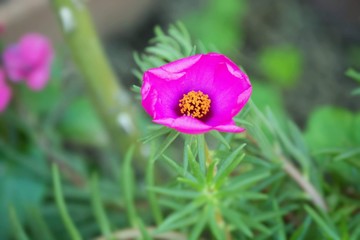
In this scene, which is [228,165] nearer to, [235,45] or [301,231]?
[301,231]

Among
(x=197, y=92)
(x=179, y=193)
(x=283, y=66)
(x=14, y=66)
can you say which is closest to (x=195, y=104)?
(x=197, y=92)

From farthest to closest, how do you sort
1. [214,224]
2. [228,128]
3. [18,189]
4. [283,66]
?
[283,66]
[18,189]
[214,224]
[228,128]

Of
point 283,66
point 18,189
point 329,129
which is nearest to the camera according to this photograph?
point 329,129

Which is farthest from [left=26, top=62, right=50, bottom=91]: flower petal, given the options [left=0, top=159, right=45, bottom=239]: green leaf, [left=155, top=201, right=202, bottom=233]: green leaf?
[left=155, top=201, right=202, bottom=233]: green leaf

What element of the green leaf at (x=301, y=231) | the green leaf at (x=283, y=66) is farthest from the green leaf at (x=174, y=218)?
the green leaf at (x=283, y=66)

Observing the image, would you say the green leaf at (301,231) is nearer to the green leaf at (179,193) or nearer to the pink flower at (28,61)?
the green leaf at (179,193)

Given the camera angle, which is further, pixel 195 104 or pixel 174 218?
pixel 174 218

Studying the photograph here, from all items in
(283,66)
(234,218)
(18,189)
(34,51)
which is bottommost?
(283,66)

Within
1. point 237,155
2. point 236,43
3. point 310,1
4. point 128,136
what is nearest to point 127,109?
point 128,136
